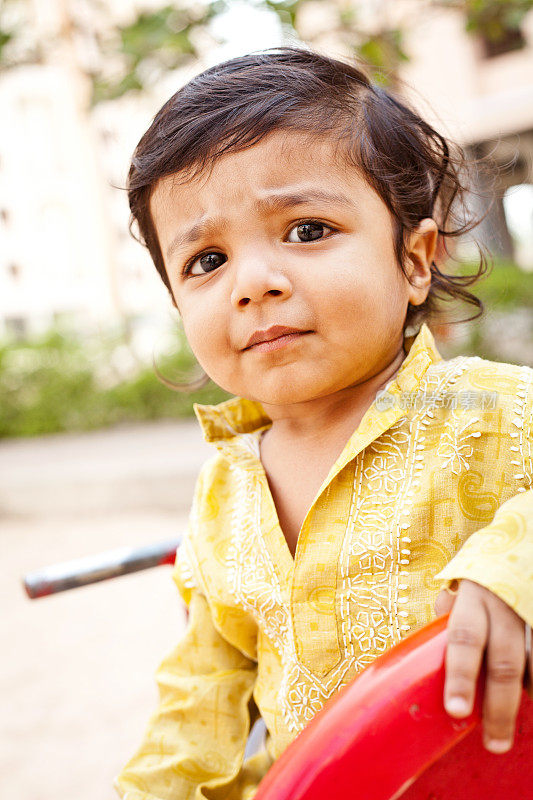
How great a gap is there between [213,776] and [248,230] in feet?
2.11

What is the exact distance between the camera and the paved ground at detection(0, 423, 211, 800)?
6.80 feet

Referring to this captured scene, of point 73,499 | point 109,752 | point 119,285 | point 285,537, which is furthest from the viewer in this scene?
point 119,285

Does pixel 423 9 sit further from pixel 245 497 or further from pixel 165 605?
pixel 245 497

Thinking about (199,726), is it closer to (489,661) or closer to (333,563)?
(333,563)

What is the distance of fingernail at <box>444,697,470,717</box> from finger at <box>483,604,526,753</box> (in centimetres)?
3

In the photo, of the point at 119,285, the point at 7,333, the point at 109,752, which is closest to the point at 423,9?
the point at 109,752

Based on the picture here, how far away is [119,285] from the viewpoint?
16562mm

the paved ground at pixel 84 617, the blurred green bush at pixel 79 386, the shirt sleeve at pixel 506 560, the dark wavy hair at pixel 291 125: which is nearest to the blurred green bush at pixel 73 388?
the blurred green bush at pixel 79 386

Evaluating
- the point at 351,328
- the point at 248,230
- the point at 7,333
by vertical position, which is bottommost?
the point at 7,333

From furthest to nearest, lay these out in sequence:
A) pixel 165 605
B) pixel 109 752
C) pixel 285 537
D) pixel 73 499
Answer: pixel 73 499, pixel 165 605, pixel 109 752, pixel 285 537

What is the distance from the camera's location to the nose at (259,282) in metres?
0.74

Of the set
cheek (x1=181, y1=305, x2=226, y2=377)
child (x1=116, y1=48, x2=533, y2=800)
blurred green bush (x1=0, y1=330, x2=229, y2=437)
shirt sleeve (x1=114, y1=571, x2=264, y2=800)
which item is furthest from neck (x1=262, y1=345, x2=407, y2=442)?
blurred green bush (x1=0, y1=330, x2=229, y2=437)

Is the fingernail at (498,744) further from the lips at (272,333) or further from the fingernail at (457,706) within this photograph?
the lips at (272,333)

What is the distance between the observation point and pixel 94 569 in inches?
44.7
